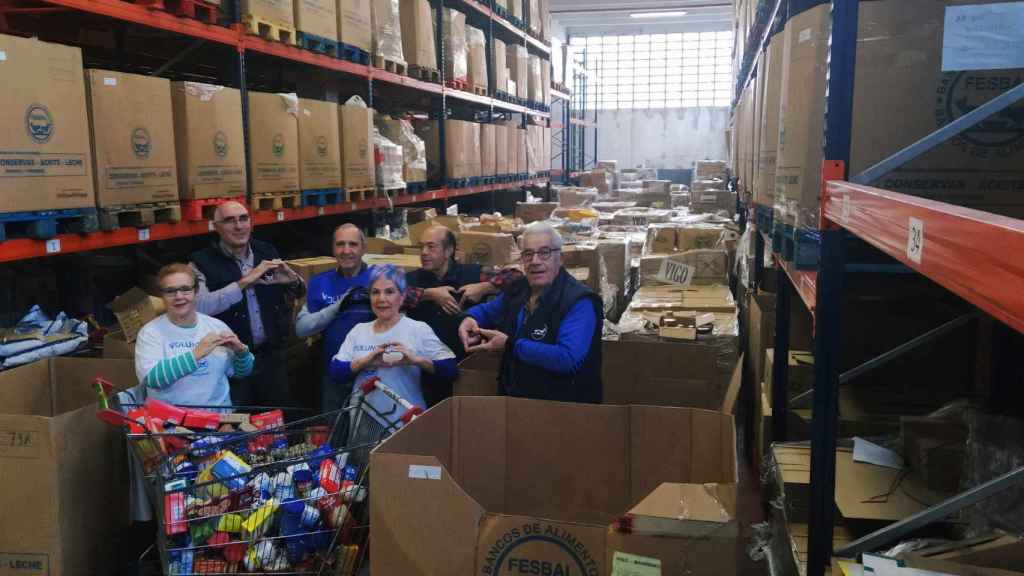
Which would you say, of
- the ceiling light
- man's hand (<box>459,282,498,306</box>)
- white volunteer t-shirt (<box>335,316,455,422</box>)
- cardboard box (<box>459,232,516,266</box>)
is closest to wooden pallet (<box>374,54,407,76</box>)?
cardboard box (<box>459,232,516,266</box>)

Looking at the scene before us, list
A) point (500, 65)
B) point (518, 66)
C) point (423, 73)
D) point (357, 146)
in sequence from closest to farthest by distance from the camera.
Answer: point (357, 146) → point (423, 73) → point (500, 65) → point (518, 66)

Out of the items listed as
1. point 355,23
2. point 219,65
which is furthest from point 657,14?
point 219,65

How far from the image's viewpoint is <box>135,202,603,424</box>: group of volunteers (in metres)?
3.42

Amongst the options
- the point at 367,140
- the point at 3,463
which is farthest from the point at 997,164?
the point at 367,140

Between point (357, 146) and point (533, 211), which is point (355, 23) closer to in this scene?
point (357, 146)

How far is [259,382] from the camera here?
4.39 m

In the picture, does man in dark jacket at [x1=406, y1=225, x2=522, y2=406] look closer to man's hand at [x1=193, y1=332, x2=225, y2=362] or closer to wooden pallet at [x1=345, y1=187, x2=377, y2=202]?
man's hand at [x1=193, y1=332, x2=225, y2=362]

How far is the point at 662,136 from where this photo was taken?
1027 inches

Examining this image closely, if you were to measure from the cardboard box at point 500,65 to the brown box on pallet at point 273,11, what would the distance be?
5368mm

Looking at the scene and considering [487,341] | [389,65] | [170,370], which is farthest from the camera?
[389,65]

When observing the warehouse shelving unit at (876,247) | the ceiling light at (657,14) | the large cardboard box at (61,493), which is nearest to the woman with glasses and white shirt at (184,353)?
the large cardboard box at (61,493)

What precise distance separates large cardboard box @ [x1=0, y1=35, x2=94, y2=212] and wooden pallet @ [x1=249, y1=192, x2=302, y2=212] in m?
1.49

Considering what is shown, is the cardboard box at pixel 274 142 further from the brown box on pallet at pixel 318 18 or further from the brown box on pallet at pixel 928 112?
the brown box on pallet at pixel 928 112

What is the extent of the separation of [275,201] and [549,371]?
305 centimetres
